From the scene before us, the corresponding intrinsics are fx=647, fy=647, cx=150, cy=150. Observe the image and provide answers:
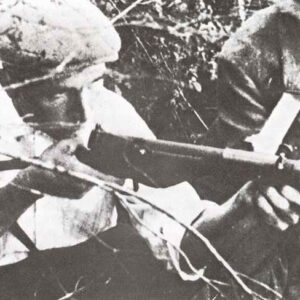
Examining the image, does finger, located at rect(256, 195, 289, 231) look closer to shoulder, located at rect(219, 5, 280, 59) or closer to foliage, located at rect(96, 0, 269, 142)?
foliage, located at rect(96, 0, 269, 142)

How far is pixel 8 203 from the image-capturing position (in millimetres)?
2279

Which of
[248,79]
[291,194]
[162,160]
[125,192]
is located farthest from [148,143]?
[291,194]

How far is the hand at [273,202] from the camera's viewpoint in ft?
7.17

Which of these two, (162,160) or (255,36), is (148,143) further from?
(255,36)

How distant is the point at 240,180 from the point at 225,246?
0.81 feet

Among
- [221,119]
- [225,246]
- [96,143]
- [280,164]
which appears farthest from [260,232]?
[96,143]

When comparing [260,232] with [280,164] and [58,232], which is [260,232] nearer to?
[280,164]

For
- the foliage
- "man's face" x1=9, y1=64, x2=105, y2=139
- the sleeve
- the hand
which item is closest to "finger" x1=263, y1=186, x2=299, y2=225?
the hand

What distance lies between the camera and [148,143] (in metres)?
2.23

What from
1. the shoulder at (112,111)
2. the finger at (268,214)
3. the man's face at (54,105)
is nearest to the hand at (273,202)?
the finger at (268,214)

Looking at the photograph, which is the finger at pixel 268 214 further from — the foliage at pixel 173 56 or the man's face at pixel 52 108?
the man's face at pixel 52 108

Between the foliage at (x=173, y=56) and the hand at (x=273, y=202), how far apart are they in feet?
0.89

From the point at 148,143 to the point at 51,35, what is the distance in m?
0.49

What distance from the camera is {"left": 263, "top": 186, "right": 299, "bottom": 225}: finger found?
2.19m
